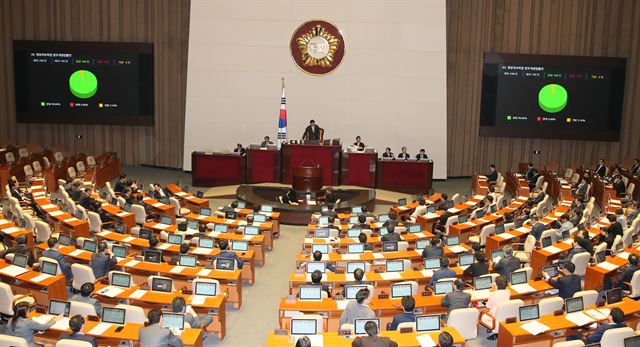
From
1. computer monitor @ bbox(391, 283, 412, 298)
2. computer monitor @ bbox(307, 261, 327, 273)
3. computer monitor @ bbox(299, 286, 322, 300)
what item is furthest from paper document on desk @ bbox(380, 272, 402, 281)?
computer monitor @ bbox(299, 286, 322, 300)

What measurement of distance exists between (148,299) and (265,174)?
1383 cm

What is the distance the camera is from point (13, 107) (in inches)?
1133

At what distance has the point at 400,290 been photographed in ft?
37.9

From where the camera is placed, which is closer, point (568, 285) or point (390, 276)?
point (568, 285)

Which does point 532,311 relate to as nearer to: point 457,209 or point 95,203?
point 457,209

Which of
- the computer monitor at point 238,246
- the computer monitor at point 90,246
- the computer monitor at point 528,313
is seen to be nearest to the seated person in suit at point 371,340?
the computer monitor at point 528,313

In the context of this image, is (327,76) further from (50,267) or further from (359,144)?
(50,267)

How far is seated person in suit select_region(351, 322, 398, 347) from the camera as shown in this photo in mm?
8703

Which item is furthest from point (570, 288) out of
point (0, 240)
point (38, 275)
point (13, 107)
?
point (13, 107)

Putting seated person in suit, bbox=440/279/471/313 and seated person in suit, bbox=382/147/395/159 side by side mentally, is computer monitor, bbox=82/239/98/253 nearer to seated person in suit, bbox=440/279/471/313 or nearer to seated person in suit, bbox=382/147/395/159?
seated person in suit, bbox=440/279/471/313

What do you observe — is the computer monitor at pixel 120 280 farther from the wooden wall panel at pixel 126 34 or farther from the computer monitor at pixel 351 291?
the wooden wall panel at pixel 126 34

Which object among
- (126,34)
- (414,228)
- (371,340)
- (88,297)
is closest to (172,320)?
(88,297)

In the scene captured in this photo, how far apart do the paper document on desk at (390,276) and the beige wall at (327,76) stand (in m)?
14.3

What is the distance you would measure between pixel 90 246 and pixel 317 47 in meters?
14.9
